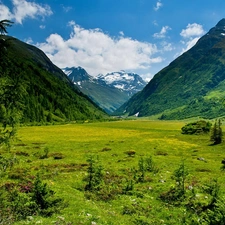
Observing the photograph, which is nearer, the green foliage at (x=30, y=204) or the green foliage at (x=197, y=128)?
the green foliage at (x=30, y=204)

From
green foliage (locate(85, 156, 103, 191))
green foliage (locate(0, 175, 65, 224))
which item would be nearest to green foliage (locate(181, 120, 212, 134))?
green foliage (locate(85, 156, 103, 191))

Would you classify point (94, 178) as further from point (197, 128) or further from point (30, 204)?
point (197, 128)

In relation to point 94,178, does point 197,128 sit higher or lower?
lower

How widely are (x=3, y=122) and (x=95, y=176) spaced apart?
15.5m

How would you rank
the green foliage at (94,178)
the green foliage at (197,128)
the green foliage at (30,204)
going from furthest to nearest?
1. the green foliage at (197,128)
2. the green foliage at (94,178)
3. the green foliage at (30,204)

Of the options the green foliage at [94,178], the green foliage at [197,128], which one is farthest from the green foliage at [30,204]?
the green foliage at [197,128]

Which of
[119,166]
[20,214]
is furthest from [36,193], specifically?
[119,166]

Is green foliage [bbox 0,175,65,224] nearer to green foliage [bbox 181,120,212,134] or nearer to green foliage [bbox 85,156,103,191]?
green foliage [bbox 85,156,103,191]

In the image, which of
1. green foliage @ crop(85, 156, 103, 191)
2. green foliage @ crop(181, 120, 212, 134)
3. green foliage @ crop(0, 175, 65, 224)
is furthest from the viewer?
green foliage @ crop(181, 120, 212, 134)

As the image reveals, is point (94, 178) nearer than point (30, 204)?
No

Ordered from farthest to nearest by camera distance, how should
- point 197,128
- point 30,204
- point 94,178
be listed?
point 197,128 → point 94,178 → point 30,204

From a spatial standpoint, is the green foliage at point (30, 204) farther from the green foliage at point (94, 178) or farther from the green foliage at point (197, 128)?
the green foliage at point (197, 128)

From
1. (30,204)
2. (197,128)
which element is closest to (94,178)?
(30,204)

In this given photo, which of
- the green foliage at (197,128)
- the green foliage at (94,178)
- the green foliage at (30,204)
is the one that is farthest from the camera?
the green foliage at (197,128)
